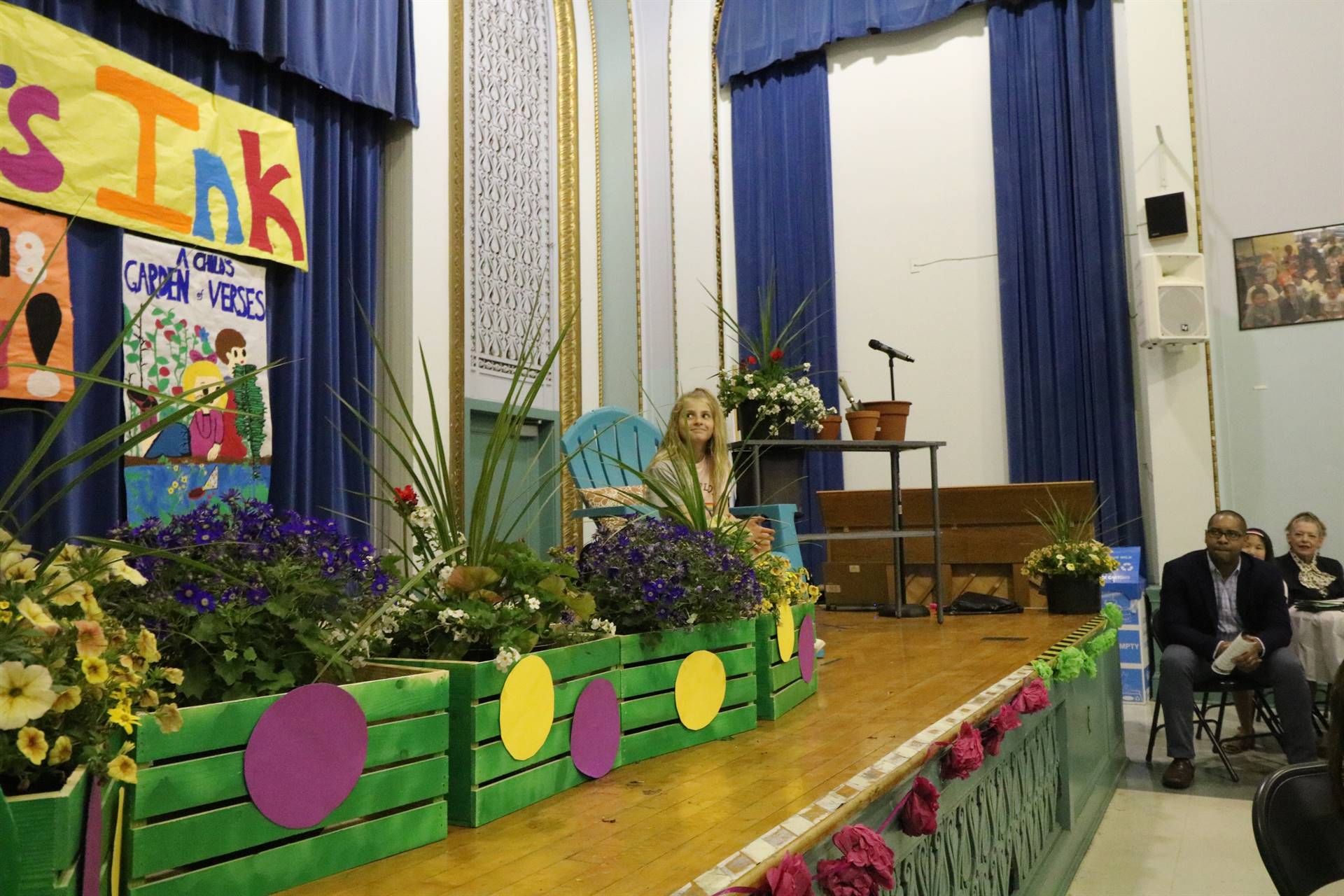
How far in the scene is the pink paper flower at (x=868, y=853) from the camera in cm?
112

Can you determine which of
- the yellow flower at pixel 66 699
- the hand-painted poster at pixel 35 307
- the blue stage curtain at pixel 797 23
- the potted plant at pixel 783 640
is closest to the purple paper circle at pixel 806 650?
the potted plant at pixel 783 640

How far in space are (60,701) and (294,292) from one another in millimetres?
3753

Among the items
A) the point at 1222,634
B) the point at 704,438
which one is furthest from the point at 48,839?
the point at 1222,634

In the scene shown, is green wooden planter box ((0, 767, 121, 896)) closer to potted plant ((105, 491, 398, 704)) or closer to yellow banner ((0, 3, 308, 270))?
potted plant ((105, 491, 398, 704))

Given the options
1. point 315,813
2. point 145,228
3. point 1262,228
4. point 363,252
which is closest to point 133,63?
point 145,228

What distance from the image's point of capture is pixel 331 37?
4289mm

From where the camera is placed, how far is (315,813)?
3.16 ft

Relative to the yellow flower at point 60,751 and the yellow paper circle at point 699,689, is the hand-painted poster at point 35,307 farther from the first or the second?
the yellow flower at point 60,751

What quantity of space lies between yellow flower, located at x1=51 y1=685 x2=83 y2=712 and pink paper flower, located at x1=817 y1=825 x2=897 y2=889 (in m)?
0.79

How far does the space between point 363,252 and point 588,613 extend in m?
3.68

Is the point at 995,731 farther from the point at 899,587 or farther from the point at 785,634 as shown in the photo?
the point at 899,587

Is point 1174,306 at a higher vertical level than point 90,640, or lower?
higher

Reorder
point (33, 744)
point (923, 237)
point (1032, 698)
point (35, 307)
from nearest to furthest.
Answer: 1. point (33, 744)
2. point (1032, 698)
3. point (35, 307)
4. point (923, 237)

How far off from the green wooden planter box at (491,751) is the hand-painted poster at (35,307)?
2.68 metres
